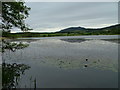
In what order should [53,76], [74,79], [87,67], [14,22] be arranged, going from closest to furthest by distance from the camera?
[14,22] → [74,79] → [53,76] → [87,67]

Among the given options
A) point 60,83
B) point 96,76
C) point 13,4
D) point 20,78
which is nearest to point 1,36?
point 13,4

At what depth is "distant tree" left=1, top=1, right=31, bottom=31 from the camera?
1098cm

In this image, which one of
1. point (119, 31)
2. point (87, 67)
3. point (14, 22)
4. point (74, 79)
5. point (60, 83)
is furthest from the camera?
point (119, 31)

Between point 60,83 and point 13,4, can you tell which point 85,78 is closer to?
point 60,83

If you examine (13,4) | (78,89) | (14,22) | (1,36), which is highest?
(13,4)

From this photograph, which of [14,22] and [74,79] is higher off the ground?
[14,22]

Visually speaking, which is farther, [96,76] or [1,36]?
[96,76]

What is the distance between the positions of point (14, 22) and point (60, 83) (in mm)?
6637

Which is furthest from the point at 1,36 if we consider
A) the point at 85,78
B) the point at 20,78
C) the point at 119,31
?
the point at 119,31

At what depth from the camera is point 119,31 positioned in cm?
13350

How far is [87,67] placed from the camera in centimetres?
1769

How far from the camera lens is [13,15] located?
11.3 m

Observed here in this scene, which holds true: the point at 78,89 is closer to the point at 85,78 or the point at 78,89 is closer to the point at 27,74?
the point at 85,78

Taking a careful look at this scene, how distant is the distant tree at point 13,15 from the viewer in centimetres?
1098
